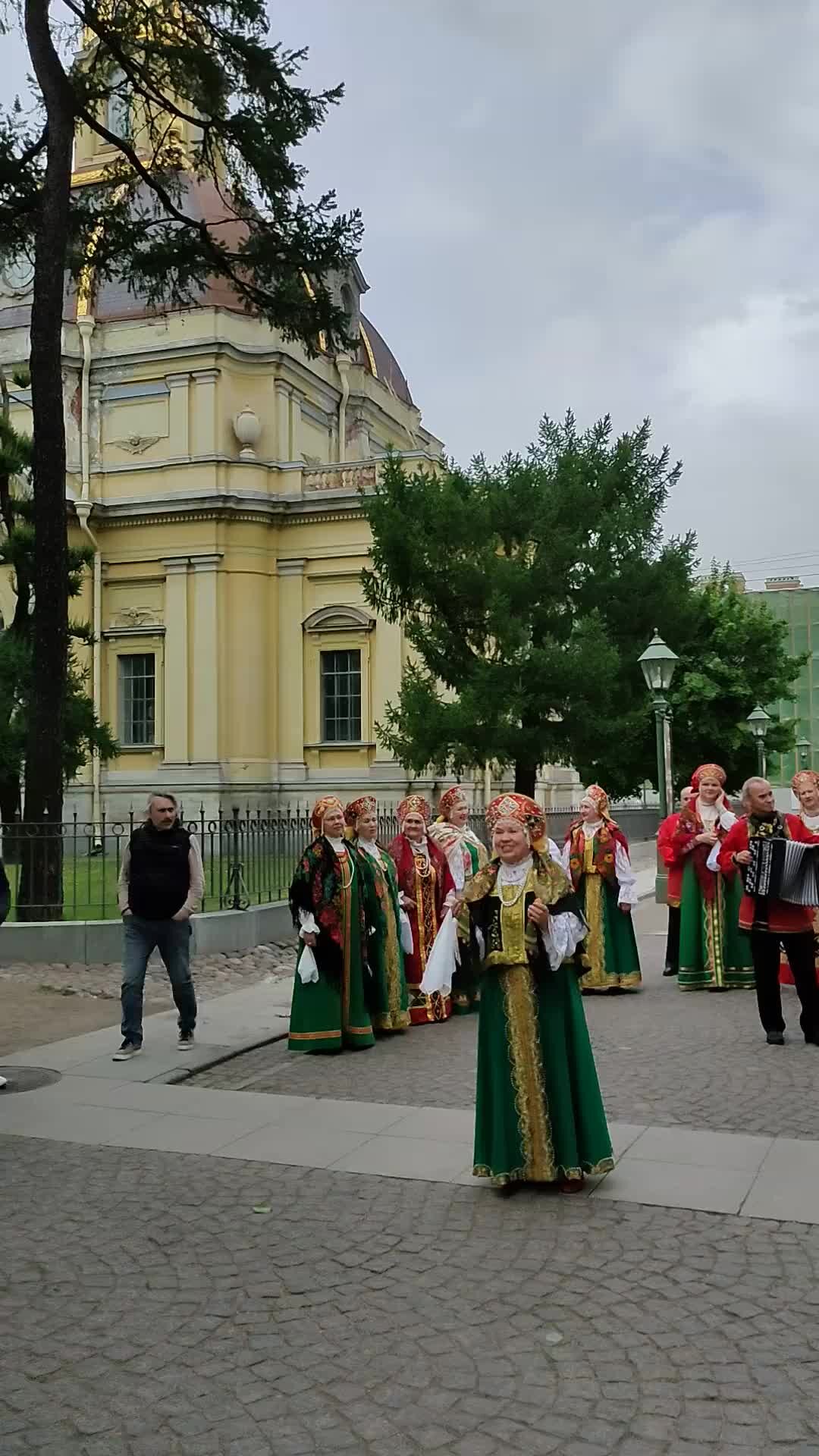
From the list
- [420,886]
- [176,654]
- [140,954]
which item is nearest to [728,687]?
[176,654]

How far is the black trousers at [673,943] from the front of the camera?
1280 cm

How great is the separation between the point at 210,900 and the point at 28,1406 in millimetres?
10971

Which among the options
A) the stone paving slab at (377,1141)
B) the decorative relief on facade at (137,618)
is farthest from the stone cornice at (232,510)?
the stone paving slab at (377,1141)

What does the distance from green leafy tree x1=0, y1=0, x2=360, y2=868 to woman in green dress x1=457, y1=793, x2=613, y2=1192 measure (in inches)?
362

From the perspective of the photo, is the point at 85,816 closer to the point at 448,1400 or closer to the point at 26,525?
the point at 26,525

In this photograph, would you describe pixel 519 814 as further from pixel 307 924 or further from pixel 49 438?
pixel 49 438

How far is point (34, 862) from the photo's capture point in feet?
45.0

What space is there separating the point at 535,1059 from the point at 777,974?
12.8 feet

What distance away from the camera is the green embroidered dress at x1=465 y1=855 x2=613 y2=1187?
18.1 ft

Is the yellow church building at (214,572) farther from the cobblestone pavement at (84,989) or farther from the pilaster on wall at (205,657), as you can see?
the cobblestone pavement at (84,989)

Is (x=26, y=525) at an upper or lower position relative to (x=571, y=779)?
upper

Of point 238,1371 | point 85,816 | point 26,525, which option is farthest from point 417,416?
point 238,1371

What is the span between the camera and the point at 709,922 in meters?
11.8

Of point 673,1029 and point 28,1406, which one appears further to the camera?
point 673,1029
